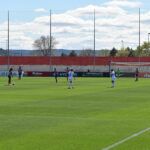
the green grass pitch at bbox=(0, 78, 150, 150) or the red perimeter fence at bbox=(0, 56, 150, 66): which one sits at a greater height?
the red perimeter fence at bbox=(0, 56, 150, 66)

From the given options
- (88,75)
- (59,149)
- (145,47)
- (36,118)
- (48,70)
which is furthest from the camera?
(145,47)

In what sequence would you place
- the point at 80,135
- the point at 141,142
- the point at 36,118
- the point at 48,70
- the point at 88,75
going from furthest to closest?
the point at 48,70, the point at 88,75, the point at 36,118, the point at 80,135, the point at 141,142

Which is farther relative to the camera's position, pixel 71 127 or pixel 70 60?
pixel 70 60

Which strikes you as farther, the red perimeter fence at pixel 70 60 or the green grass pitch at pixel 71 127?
the red perimeter fence at pixel 70 60

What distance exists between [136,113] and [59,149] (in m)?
9.32

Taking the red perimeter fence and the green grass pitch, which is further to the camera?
the red perimeter fence

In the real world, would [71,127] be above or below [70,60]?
below

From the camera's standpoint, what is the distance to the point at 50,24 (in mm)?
93312

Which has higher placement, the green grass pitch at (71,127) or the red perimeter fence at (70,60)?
the red perimeter fence at (70,60)

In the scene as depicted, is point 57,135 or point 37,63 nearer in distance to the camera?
point 57,135

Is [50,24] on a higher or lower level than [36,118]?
higher

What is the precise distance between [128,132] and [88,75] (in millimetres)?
71708

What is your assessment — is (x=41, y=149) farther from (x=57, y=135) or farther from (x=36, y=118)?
(x=36, y=118)

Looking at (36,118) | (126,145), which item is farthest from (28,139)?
(36,118)
